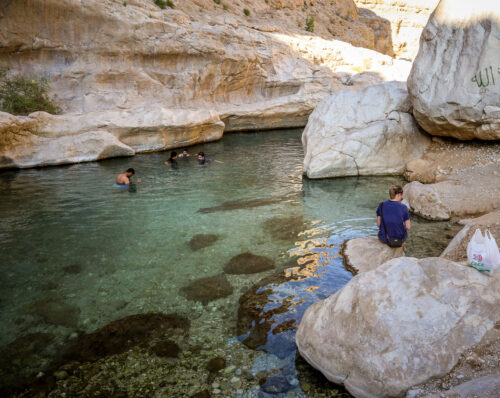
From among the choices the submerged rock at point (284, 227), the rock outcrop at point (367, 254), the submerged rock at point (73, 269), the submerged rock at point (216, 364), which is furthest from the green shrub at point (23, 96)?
the submerged rock at point (216, 364)

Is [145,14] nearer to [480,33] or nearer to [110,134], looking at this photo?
[110,134]

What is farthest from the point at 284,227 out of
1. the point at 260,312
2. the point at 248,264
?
the point at 260,312

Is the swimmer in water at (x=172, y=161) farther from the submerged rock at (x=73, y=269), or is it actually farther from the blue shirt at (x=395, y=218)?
the blue shirt at (x=395, y=218)

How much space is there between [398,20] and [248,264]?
191 feet

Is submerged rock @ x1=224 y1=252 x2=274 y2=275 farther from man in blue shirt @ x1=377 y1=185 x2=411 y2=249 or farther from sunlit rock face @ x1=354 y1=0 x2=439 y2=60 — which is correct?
sunlit rock face @ x1=354 y1=0 x2=439 y2=60

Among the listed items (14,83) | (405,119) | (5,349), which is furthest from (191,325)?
(14,83)

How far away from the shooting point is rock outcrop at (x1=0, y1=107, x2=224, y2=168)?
15.5m

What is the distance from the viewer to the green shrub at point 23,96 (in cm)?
1731

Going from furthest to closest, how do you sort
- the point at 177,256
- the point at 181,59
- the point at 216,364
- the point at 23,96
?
the point at 181,59, the point at 23,96, the point at 177,256, the point at 216,364

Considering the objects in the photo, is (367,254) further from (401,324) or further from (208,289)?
(401,324)

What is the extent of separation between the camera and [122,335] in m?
4.64

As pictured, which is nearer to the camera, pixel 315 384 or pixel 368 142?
pixel 315 384

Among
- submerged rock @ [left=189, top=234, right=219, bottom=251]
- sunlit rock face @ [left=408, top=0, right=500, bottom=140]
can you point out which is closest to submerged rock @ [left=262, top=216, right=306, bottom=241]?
submerged rock @ [left=189, top=234, right=219, bottom=251]

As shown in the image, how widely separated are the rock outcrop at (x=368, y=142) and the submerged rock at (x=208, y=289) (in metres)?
7.64
